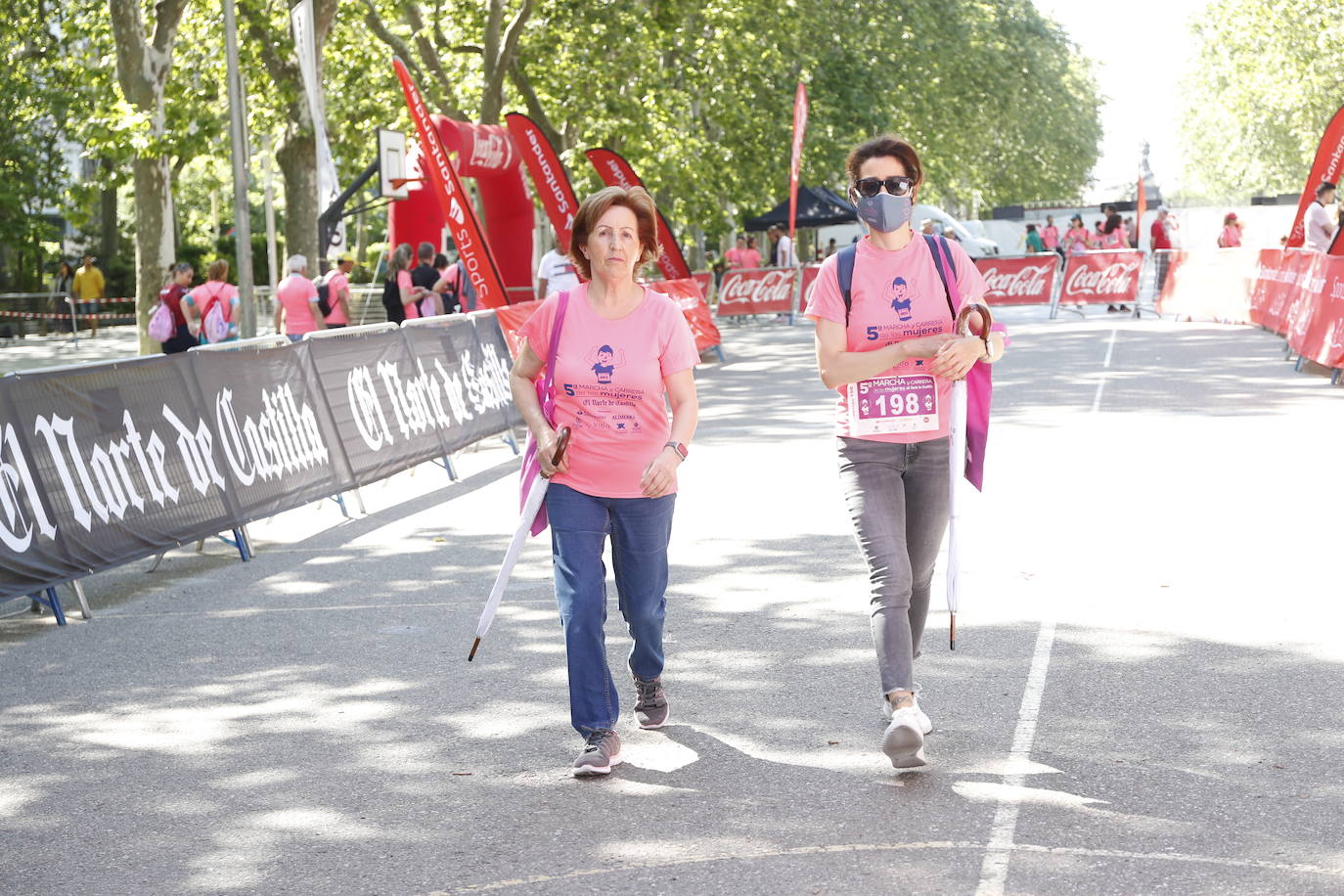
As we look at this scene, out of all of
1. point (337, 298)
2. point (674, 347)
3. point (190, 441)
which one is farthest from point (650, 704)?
point (337, 298)

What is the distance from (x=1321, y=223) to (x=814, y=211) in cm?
2594

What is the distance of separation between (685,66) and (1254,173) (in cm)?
6309

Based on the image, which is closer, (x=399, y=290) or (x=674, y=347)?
(x=674, y=347)

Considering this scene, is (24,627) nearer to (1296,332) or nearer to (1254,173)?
(1296,332)

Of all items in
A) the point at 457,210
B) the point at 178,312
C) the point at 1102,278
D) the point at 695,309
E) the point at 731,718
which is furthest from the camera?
the point at 1102,278

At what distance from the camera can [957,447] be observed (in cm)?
562

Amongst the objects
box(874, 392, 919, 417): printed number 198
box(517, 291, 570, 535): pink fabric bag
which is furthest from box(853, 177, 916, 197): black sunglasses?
box(517, 291, 570, 535): pink fabric bag

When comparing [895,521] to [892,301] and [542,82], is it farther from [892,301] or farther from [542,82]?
[542,82]

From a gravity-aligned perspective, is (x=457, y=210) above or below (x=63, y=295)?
above

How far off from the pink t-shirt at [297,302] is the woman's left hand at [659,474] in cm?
1458

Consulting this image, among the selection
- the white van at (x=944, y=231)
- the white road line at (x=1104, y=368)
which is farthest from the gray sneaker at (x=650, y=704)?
the white van at (x=944, y=231)

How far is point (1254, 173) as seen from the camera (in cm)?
9494

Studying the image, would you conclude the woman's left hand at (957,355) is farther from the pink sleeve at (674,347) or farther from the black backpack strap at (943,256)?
the pink sleeve at (674,347)

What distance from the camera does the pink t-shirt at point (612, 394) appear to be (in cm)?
553
